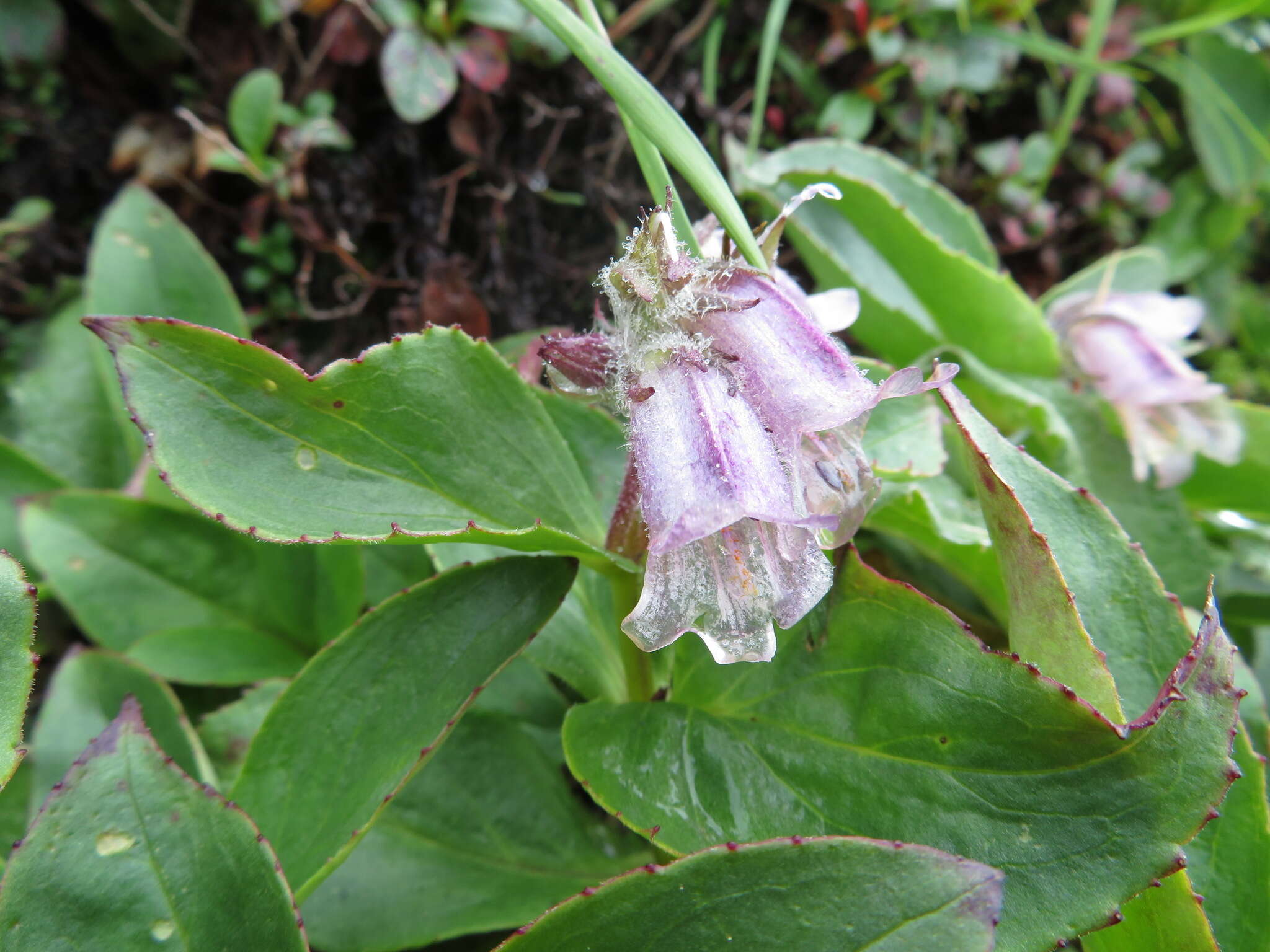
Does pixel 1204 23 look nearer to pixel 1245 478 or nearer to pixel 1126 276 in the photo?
pixel 1126 276

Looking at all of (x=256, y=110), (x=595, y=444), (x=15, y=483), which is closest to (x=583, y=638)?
→ (x=595, y=444)

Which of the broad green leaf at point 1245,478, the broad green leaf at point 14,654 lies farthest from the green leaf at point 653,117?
the broad green leaf at point 1245,478

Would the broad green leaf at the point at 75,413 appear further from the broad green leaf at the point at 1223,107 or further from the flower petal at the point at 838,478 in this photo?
the broad green leaf at the point at 1223,107

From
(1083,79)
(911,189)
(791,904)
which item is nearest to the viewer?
(791,904)

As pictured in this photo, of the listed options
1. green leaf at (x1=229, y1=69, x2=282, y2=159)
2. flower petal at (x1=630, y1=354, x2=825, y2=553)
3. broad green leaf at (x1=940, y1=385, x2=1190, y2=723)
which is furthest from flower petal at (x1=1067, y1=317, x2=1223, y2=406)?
green leaf at (x1=229, y1=69, x2=282, y2=159)

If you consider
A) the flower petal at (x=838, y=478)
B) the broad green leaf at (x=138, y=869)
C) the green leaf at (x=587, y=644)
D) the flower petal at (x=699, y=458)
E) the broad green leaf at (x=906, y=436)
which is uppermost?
the flower petal at (x=699, y=458)

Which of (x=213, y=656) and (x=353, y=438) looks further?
(x=213, y=656)

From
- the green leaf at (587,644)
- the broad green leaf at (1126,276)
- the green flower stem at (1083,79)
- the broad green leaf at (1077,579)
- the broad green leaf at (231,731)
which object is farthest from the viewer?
the green flower stem at (1083,79)
